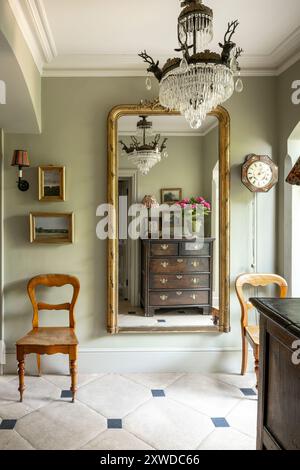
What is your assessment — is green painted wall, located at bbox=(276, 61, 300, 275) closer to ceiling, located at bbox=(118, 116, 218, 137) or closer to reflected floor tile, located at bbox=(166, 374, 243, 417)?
ceiling, located at bbox=(118, 116, 218, 137)

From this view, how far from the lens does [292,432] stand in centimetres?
108

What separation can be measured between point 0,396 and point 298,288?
2.68 meters

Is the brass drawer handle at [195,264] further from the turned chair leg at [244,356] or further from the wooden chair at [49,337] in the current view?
the wooden chair at [49,337]

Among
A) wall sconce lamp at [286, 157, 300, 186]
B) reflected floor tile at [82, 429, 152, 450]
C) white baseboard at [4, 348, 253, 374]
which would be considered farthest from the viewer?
white baseboard at [4, 348, 253, 374]

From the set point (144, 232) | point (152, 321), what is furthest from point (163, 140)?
point (152, 321)

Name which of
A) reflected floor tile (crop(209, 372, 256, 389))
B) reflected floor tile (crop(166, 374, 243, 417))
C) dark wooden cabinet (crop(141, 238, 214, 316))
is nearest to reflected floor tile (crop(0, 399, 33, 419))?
reflected floor tile (crop(166, 374, 243, 417))

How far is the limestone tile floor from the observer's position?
2.26m

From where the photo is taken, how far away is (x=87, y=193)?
326 cm

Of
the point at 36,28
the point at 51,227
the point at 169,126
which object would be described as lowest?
the point at 51,227

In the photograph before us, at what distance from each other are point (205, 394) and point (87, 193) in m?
2.00

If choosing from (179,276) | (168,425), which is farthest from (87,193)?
(168,425)

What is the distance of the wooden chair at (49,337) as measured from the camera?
9.11 ft

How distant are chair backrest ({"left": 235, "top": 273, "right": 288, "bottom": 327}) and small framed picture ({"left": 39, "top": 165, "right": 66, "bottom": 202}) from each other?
176 cm

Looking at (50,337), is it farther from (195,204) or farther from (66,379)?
(195,204)
